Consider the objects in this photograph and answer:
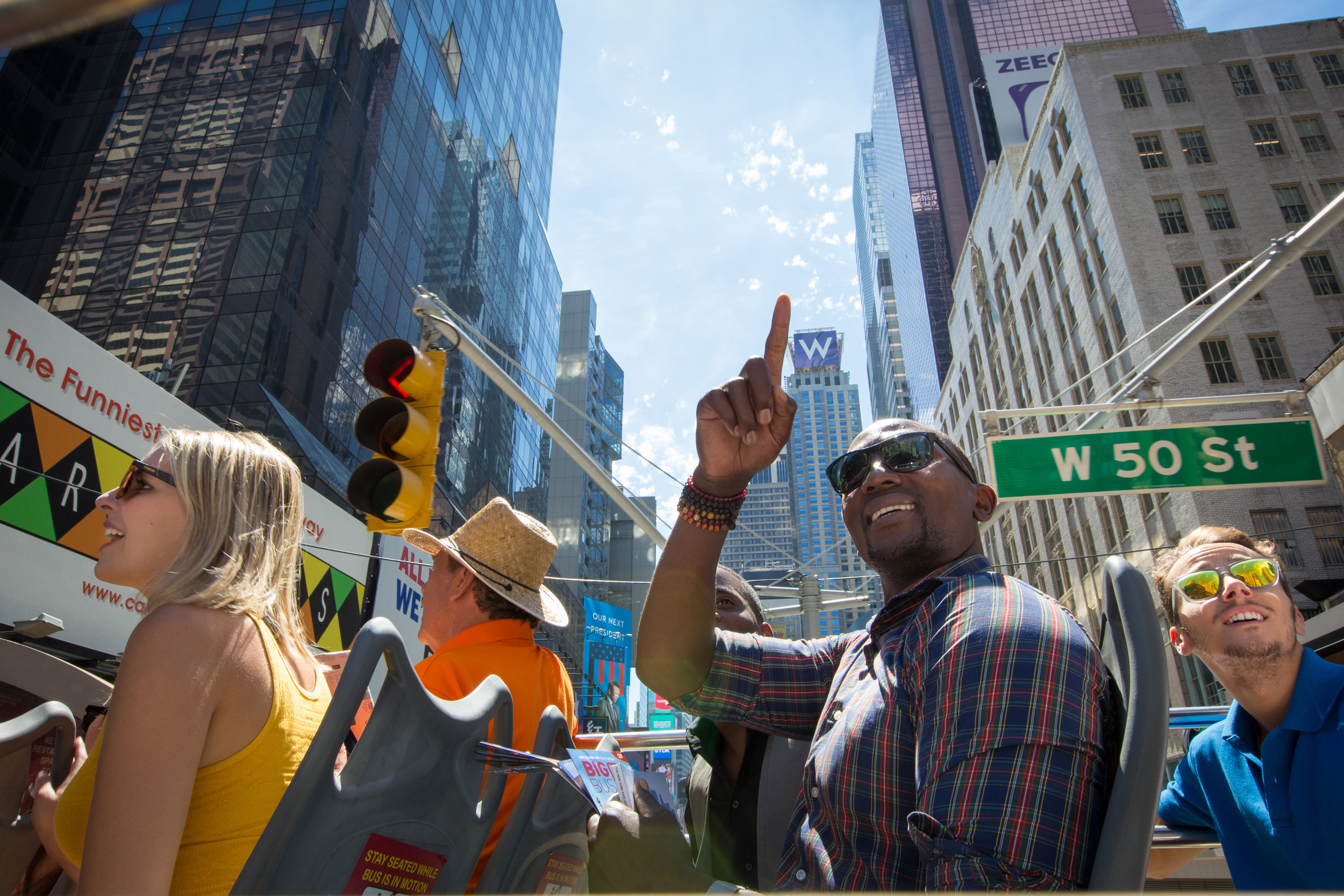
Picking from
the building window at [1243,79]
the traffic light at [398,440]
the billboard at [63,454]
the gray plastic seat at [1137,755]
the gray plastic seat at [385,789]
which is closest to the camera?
the gray plastic seat at [1137,755]

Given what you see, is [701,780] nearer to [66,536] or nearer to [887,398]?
[66,536]

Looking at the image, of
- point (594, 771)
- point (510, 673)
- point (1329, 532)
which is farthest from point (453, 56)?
point (594, 771)

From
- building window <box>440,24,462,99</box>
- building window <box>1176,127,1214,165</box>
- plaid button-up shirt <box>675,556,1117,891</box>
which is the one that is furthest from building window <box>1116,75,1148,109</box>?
plaid button-up shirt <box>675,556,1117,891</box>

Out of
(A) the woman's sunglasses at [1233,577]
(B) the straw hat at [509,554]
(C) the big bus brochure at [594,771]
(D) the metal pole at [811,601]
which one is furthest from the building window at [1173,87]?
(C) the big bus brochure at [594,771]

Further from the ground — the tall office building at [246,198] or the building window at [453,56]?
the building window at [453,56]

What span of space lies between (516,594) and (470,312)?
41.6 m

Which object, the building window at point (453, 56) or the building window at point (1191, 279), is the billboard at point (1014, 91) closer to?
the building window at point (1191, 279)

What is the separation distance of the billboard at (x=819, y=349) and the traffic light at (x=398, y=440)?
166845 millimetres

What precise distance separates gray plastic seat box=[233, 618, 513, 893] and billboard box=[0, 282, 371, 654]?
237 inches

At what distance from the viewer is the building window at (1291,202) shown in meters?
33.1

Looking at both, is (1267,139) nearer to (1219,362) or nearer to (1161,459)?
(1219,362)

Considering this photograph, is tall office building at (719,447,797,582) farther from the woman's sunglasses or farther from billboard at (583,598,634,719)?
the woman's sunglasses

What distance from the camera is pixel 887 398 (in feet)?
482

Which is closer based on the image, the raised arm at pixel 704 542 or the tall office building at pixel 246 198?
the raised arm at pixel 704 542
